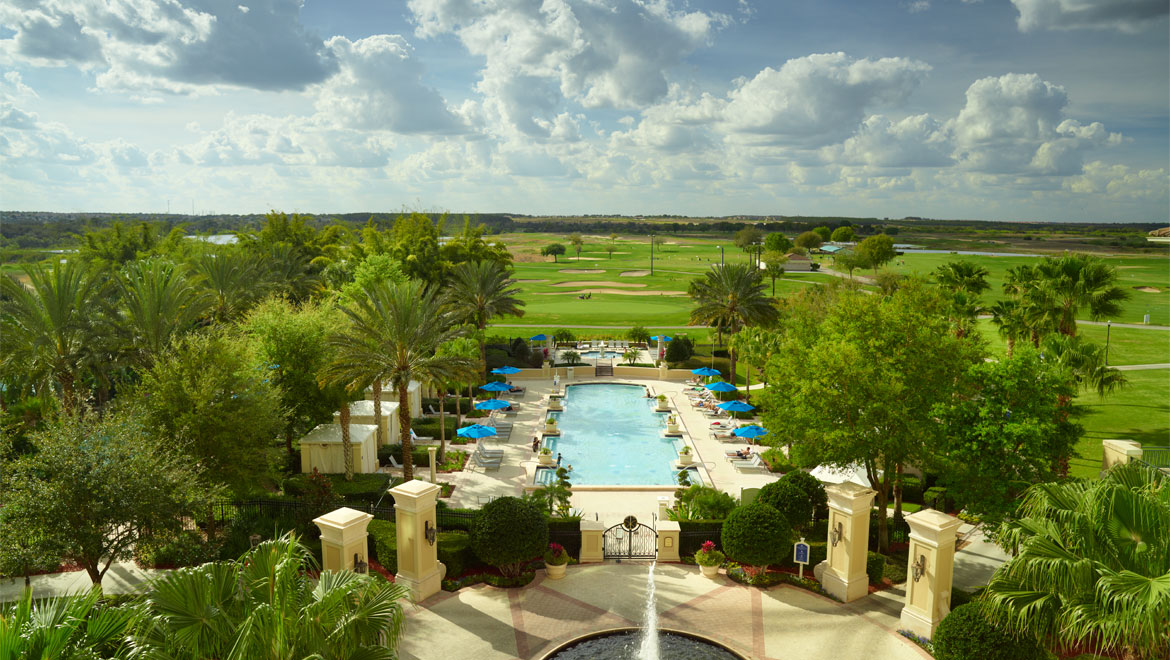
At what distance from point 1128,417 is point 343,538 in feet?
118

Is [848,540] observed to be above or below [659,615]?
above

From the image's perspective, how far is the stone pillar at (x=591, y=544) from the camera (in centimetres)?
1930

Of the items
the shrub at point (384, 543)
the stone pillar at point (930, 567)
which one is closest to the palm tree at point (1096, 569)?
the stone pillar at point (930, 567)

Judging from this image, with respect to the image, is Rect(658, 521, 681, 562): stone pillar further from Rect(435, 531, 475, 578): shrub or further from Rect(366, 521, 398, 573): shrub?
Rect(366, 521, 398, 573): shrub

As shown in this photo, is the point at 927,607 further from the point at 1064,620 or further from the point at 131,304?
the point at 131,304

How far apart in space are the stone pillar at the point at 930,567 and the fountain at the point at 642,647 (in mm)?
4124

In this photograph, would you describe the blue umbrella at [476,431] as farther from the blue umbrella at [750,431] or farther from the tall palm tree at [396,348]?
the blue umbrella at [750,431]

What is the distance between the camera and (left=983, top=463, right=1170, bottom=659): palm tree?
8703 millimetres

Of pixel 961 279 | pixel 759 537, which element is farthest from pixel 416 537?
pixel 961 279

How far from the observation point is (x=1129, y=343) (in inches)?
2003

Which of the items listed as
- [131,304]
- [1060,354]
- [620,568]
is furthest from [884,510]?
[131,304]

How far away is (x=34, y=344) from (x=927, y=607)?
1165 inches

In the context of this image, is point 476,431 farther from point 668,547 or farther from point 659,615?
point 659,615

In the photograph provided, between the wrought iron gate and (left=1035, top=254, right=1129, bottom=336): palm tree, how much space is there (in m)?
18.8
